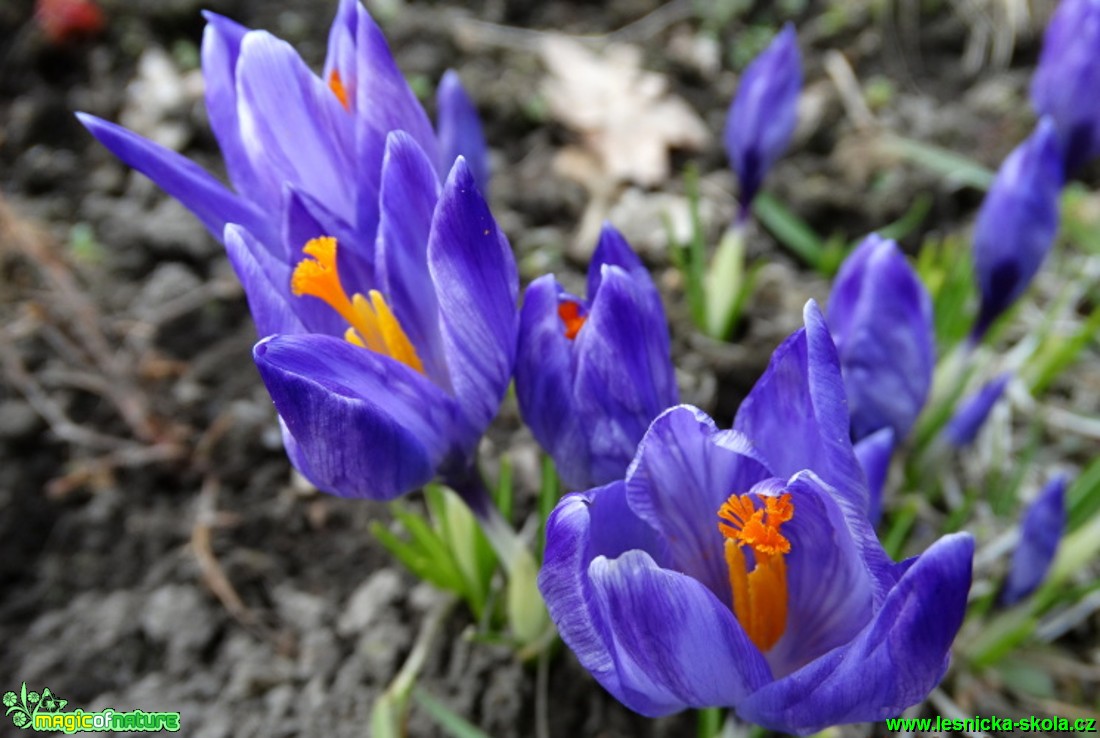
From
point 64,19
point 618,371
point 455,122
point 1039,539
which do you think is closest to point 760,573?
point 618,371

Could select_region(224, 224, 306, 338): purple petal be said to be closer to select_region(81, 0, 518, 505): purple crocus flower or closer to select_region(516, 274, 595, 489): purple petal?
select_region(81, 0, 518, 505): purple crocus flower

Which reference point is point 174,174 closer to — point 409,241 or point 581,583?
point 409,241

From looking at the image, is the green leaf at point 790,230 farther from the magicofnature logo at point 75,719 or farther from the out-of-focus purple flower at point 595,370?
the magicofnature logo at point 75,719

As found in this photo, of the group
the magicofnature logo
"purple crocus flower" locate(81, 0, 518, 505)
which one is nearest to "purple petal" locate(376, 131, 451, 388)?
"purple crocus flower" locate(81, 0, 518, 505)

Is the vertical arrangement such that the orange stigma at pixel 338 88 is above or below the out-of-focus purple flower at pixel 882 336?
above

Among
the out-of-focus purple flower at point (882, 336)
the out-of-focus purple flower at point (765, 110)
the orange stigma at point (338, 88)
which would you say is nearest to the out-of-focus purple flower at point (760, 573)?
the out-of-focus purple flower at point (882, 336)

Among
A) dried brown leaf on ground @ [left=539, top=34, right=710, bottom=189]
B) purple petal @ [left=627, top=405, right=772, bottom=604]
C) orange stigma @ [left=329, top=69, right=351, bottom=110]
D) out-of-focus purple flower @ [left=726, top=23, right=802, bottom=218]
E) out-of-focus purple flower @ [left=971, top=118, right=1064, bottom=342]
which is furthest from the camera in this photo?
dried brown leaf on ground @ [left=539, top=34, right=710, bottom=189]
